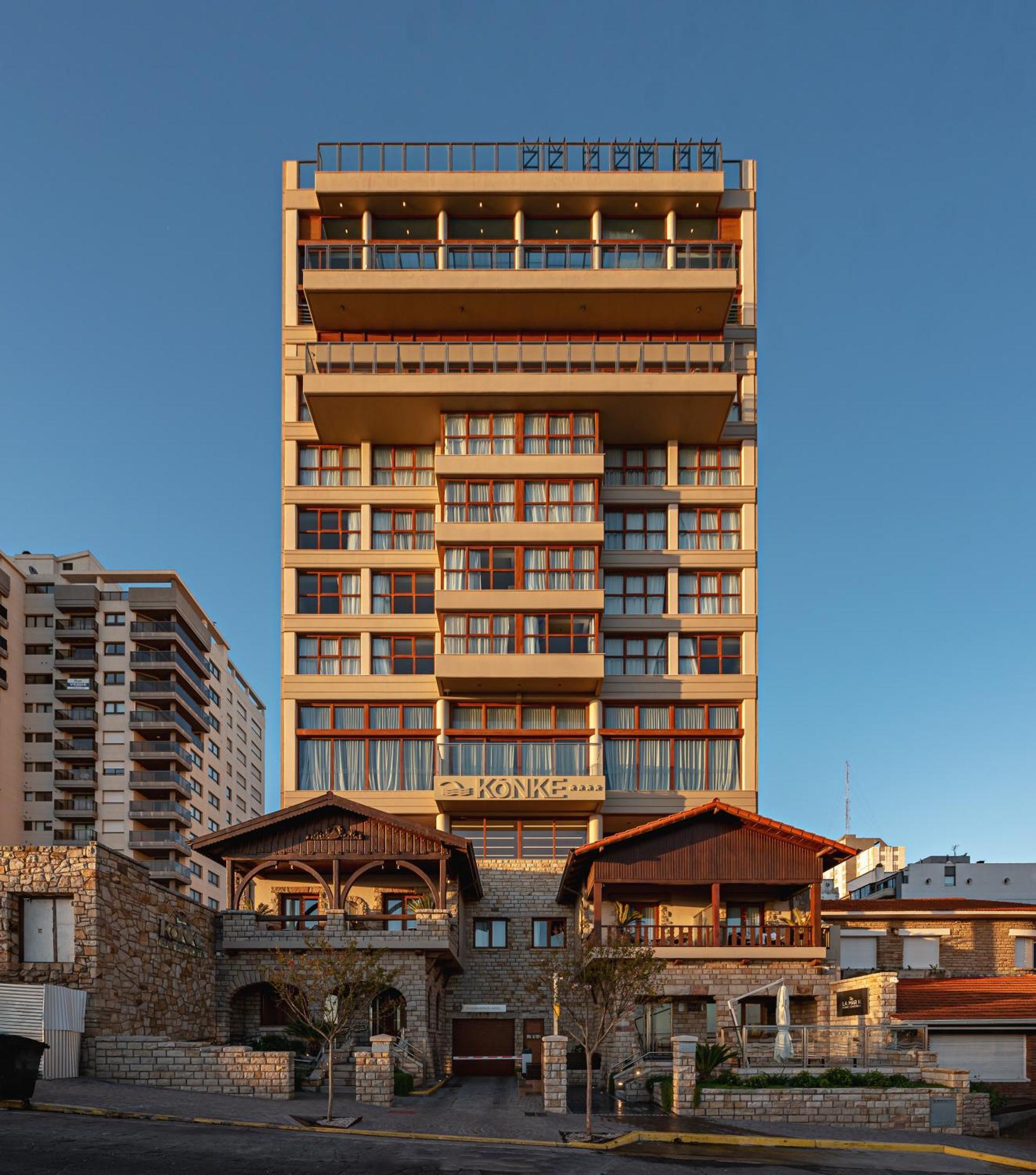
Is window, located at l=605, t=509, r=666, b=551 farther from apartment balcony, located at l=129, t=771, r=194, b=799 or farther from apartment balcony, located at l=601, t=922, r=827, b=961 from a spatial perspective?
apartment balcony, located at l=129, t=771, r=194, b=799

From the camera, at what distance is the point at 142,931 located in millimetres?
31766

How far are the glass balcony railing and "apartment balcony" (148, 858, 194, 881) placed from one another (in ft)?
133

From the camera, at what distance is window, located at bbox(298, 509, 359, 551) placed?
56594mm

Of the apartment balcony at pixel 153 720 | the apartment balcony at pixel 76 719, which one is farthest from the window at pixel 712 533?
the apartment balcony at pixel 76 719

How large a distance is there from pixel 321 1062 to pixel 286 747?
927 inches

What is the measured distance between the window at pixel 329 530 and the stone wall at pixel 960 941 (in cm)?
2544

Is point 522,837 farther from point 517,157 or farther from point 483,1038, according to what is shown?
point 517,157

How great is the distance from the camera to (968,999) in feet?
126

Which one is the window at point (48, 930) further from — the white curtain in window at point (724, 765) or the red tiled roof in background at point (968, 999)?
the white curtain in window at point (724, 765)

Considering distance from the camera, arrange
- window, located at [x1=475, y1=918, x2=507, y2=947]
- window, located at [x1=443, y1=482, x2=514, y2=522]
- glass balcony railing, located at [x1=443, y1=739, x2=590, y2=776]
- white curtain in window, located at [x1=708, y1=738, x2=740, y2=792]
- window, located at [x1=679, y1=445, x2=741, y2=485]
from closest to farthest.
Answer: window, located at [x1=475, y1=918, x2=507, y2=947] < glass balcony railing, located at [x1=443, y1=739, x2=590, y2=776] < white curtain in window, located at [x1=708, y1=738, x2=740, y2=792] < window, located at [x1=443, y1=482, x2=514, y2=522] < window, located at [x1=679, y1=445, x2=741, y2=485]

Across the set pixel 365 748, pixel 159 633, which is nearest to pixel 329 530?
pixel 365 748

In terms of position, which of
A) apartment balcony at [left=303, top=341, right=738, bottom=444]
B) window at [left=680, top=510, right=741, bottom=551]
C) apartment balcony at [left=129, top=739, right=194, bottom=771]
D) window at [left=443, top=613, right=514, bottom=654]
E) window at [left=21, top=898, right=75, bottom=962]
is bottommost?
window at [left=21, top=898, right=75, bottom=962]

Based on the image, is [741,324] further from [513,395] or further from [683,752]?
[683,752]

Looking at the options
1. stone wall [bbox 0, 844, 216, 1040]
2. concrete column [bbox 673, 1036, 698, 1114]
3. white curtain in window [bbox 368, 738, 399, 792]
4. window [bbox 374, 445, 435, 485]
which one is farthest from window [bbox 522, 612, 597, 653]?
concrete column [bbox 673, 1036, 698, 1114]
